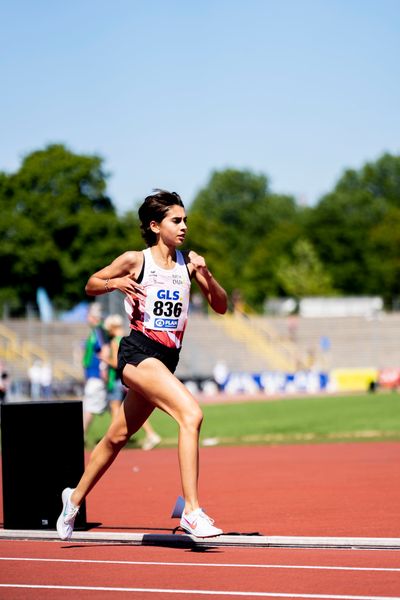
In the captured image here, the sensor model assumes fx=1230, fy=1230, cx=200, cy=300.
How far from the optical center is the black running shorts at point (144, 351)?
8141 mm

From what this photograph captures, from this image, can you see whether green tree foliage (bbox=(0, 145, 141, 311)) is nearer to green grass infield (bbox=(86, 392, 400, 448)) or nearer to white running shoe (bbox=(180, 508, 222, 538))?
green grass infield (bbox=(86, 392, 400, 448))

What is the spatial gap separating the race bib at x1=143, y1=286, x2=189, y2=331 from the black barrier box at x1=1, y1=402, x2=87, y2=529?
1.30 metres

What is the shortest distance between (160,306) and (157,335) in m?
0.20

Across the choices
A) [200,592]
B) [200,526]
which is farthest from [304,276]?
[200,592]

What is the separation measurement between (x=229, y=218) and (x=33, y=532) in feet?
438

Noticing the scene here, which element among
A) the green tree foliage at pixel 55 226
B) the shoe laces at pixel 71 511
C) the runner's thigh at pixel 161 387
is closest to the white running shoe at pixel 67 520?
the shoe laces at pixel 71 511

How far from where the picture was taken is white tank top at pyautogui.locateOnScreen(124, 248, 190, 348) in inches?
319

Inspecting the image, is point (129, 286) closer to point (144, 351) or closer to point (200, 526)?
point (144, 351)

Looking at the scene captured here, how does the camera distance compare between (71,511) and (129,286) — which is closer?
(129,286)

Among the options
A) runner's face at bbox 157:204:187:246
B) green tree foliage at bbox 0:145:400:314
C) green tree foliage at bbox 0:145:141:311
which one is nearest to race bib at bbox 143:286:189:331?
runner's face at bbox 157:204:187:246

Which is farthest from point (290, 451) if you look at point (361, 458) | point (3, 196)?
point (3, 196)

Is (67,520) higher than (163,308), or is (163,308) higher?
(163,308)

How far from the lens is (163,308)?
8.12 m

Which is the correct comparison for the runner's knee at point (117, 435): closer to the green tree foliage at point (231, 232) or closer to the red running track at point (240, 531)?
the red running track at point (240, 531)
